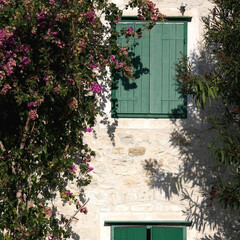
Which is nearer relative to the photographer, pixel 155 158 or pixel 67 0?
pixel 67 0

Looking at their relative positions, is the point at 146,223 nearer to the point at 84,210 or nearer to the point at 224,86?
the point at 84,210

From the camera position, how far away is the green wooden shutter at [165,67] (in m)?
8.12

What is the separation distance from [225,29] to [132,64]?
132 centimetres

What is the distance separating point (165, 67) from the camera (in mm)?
8172

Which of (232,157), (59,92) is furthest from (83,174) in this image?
(232,157)

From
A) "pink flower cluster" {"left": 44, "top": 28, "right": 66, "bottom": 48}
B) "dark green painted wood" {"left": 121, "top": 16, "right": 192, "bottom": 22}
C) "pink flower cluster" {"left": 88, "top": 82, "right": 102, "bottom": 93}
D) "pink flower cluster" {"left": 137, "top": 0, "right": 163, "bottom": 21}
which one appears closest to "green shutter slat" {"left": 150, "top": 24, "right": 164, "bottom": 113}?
"dark green painted wood" {"left": 121, "top": 16, "right": 192, "bottom": 22}

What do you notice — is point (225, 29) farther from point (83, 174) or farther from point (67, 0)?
point (83, 174)

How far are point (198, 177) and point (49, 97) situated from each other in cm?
228

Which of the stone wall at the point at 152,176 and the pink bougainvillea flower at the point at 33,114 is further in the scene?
the stone wall at the point at 152,176

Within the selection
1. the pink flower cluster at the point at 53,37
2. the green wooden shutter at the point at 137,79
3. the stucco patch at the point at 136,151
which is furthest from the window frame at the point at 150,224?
the pink flower cluster at the point at 53,37

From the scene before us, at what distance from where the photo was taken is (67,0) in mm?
7230

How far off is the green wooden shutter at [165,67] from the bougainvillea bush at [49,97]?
1.33ft

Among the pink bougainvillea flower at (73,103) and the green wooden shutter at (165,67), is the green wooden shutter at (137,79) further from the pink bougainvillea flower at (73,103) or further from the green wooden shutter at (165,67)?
the pink bougainvillea flower at (73,103)

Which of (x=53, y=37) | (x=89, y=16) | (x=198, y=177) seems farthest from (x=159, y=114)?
(x=53, y=37)
